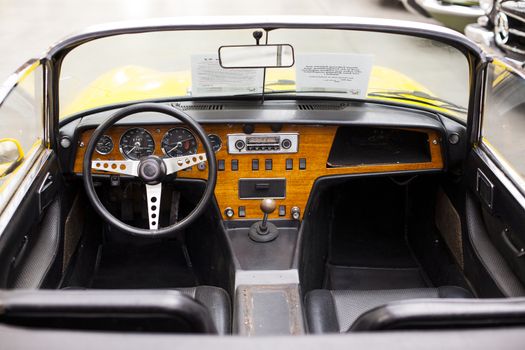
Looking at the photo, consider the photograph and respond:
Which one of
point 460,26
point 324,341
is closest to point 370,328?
point 324,341

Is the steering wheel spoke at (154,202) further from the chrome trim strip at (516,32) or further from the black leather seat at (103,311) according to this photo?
the chrome trim strip at (516,32)

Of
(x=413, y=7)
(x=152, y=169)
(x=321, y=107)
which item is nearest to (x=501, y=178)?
(x=321, y=107)

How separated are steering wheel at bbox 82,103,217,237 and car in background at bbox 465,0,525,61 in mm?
4178

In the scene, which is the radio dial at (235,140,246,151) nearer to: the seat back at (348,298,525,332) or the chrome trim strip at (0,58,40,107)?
the chrome trim strip at (0,58,40,107)

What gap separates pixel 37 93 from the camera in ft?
9.12

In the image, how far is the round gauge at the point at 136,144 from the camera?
3.07 meters

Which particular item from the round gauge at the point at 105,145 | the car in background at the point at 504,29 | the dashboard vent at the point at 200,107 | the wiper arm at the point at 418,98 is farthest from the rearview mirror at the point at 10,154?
the car in background at the point at 504,29

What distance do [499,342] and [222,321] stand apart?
1.76 metres

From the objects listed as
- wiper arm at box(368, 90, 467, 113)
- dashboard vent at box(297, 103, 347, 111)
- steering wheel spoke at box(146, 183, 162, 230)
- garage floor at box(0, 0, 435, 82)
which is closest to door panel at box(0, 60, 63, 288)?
steering wheel spoke at box(146, 183, 162, 230)

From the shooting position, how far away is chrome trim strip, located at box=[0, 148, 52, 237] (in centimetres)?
232

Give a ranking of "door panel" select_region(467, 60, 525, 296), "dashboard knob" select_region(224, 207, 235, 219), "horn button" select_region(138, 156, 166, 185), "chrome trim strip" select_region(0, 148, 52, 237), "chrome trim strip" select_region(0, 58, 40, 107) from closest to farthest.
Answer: "chrome trim strip" select_region(0, 148, 52, 237) → "chrome trim strip" select_region(0, 58, 40, 107) → "door panel" select_region(467, 60, 525, 296) → "horn button" select_region(138, 156, 166, 185) → "dashboard knob" select_region(224, 207, 235, 219)

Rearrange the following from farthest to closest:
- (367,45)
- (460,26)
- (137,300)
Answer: (367,45)
(460,26)
(137,300)

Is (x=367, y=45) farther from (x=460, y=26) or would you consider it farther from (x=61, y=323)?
(x=61, y=323)

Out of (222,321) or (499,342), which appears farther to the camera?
(222,321)
